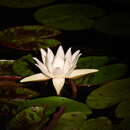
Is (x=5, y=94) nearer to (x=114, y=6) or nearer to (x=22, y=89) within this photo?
(x=22, y=89)

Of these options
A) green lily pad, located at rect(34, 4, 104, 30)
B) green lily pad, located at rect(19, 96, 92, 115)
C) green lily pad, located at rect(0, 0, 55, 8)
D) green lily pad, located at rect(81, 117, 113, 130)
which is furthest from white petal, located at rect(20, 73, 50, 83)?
green lily pad, located at rect(0, 0, 55, 8)

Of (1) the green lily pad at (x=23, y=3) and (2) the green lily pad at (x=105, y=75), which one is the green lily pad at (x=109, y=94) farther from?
(1) the green lily pad at (x=23, y=3)

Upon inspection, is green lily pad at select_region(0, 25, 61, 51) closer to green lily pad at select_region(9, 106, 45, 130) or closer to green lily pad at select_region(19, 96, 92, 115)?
green lily pad at select_region(19, 96, 92, 115)

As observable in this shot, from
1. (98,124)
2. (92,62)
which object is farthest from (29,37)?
(98,124)

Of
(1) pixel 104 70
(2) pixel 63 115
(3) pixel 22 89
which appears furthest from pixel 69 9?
(2) pixel 63 115

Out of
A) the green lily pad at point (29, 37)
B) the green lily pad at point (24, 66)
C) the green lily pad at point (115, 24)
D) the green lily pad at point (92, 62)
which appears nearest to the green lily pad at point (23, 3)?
the green lily pad at point (29, 37)

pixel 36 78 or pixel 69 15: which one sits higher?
pixel 69 15

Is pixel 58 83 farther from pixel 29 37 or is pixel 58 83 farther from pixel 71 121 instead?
pixel 29 37
